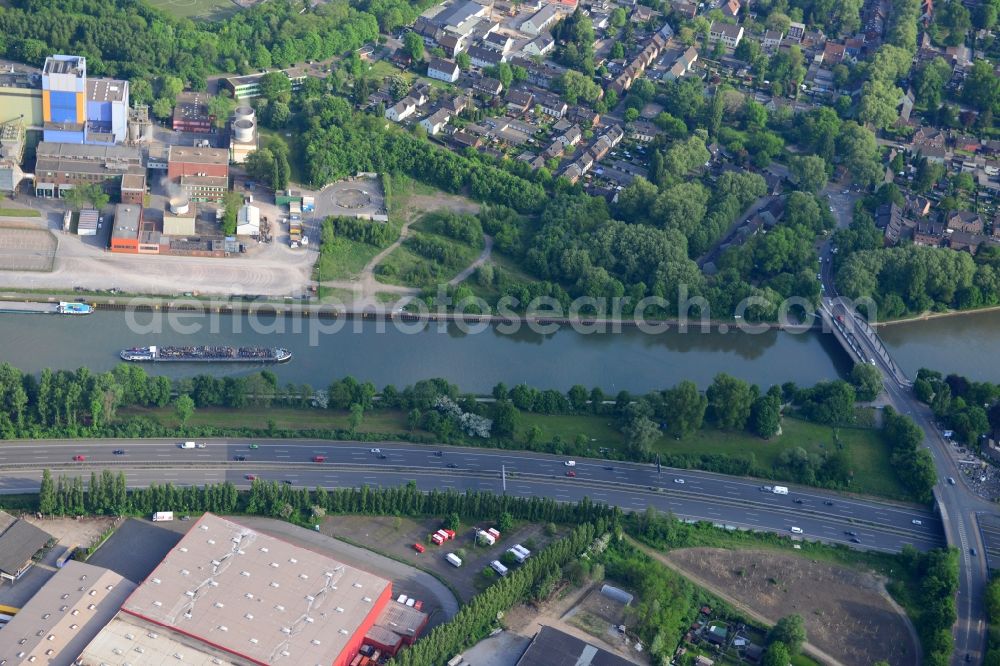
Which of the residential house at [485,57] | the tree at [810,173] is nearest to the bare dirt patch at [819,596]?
the tree at [810,173]

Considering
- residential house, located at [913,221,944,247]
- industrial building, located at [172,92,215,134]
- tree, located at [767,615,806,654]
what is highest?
industrial building, located at [172,92,215,134]

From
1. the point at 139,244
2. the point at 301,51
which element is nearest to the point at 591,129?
the point at 301,51

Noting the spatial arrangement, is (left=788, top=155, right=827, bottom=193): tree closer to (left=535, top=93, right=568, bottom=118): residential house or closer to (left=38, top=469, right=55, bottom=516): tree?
(left=535, top=93, right=568, bottom=118): residential house

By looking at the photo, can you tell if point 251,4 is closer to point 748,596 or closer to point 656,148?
point 656,148

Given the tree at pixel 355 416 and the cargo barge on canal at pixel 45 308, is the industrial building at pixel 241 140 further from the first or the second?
the tree at pixel 355 416

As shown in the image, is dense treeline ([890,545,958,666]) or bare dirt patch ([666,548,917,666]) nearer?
dense treeline ([890,545,958,666])

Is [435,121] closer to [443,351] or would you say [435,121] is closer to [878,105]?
[443,351]

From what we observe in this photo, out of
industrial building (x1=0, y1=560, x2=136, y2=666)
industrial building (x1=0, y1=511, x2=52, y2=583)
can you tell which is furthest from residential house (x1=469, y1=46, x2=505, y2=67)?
industrial building (x1=0, y1=560, x2=136, y2=666)
